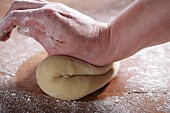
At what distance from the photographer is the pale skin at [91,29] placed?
103cm

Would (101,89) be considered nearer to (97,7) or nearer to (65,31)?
(65,31)

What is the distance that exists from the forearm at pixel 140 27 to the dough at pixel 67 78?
127mm

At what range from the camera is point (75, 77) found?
1145 millimetres

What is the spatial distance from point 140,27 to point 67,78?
313mm

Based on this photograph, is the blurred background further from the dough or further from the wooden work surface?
the dough

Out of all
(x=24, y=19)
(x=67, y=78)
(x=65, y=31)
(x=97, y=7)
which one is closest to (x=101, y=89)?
(x=67, y=78)

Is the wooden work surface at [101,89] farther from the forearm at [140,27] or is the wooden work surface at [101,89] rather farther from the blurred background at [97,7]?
the blurred background at [97,7]

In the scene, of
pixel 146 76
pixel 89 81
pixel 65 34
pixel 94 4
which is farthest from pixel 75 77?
pixel 94 4

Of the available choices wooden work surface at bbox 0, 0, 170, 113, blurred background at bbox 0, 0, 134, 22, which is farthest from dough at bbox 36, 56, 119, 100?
blurred background at bbox 0, 0, 134, 22

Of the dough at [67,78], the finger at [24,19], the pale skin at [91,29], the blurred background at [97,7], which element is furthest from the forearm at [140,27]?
the blurred background at [97,7]

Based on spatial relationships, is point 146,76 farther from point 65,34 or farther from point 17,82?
point 17,82

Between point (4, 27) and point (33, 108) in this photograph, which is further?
point (4, 27)

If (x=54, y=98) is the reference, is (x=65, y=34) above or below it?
above

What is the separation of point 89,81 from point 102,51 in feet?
0.38
